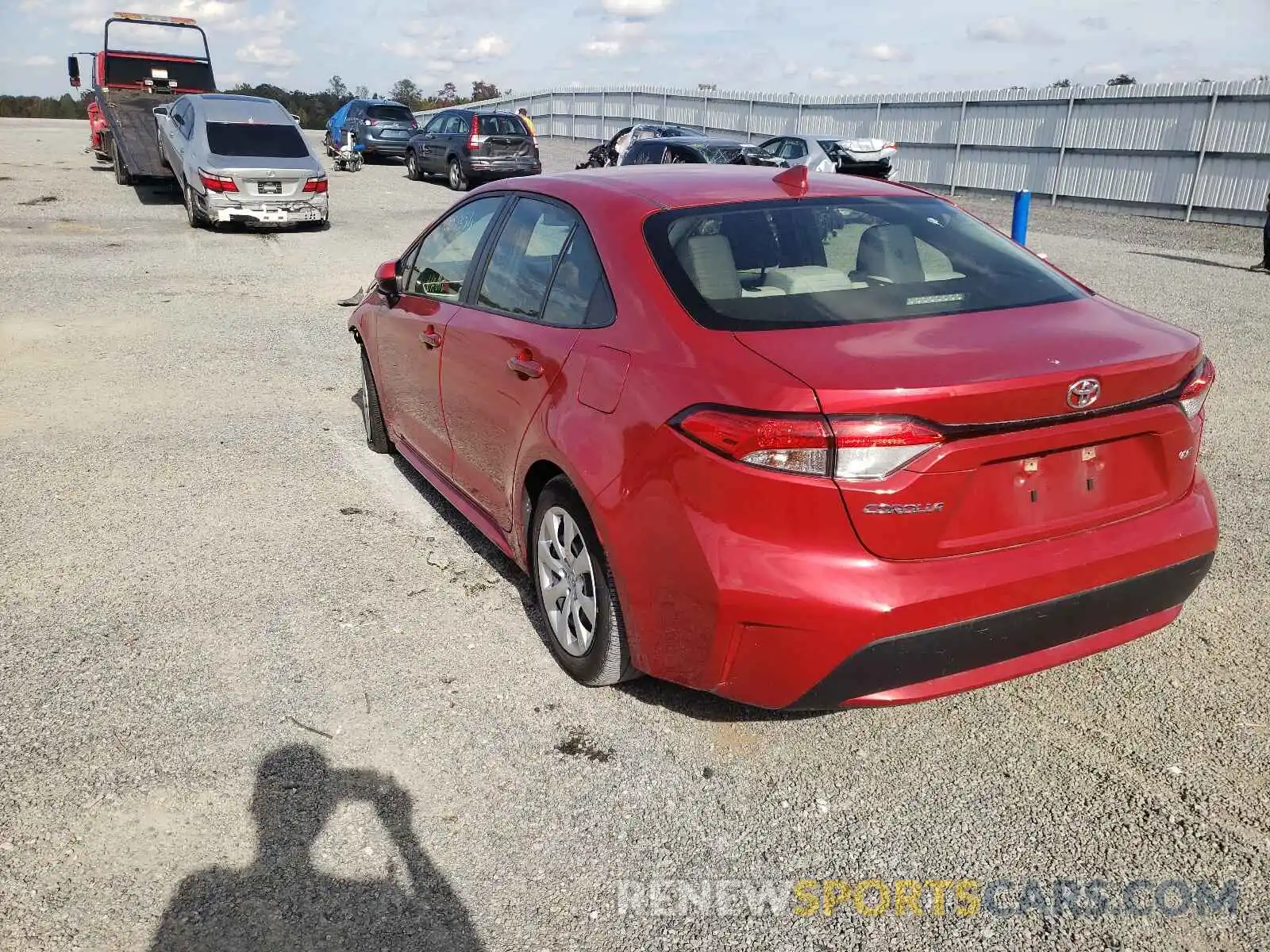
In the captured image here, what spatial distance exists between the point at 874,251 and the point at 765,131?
104ft

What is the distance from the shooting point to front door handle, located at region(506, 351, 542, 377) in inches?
135

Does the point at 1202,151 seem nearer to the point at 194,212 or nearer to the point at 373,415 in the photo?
the point at 194,212

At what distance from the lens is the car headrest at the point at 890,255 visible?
10.8 feet

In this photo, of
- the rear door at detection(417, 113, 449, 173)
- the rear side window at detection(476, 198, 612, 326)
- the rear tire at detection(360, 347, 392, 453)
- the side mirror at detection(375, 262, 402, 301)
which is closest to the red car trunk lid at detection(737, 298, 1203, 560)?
the rear side window at detection(476, 198, 612, 326)

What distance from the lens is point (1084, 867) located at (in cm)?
267

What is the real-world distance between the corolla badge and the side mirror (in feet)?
10.2

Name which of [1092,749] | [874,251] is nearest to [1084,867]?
[1092,749]

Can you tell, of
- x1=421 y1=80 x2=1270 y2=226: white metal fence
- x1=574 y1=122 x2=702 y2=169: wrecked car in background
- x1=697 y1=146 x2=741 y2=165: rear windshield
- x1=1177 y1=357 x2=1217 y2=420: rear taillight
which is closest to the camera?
x1=1177 y1=357 x2=1217 y2=420: rear taillight

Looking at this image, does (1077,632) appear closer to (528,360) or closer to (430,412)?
(528,360)

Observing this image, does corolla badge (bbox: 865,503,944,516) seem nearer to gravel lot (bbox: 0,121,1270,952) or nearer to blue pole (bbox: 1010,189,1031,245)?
gravel lot (bbox: 0,121,1270,952)

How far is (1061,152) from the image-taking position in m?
22.8

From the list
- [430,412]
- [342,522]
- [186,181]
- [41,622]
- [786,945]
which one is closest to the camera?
[786,945]

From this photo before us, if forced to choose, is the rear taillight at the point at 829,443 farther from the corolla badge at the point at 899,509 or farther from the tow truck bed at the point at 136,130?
the tow truck bed at the point at 136,130

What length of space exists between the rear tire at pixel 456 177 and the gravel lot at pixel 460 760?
18243 mm
